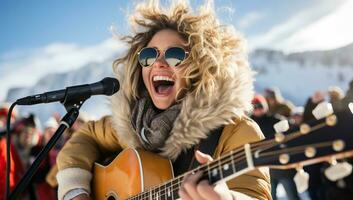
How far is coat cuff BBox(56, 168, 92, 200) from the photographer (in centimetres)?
257

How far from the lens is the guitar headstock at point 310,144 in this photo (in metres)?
1.22

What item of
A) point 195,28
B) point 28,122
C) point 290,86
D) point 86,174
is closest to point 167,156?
point 86,174

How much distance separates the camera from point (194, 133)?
7.39 feet

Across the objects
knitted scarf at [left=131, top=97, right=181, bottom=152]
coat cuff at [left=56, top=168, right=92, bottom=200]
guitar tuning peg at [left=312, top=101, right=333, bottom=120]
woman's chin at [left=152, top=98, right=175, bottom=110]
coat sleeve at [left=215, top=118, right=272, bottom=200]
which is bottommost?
guitar tuning peg at [left=312, top=101, right=333, bottom=120]

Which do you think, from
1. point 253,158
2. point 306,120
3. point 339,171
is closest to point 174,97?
point 253,158

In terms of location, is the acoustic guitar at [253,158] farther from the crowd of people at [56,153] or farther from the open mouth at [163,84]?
the crowd of people at [56,153]

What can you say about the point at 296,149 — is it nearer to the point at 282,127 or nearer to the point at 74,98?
the point at 282,127

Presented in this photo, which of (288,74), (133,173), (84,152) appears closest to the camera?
(133,173)

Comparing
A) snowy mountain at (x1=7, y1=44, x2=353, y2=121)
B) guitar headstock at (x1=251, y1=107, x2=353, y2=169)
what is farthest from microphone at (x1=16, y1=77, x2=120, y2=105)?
snowy mountain at (x1=7, y1=44, x2=353, y2=121)

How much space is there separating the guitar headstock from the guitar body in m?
0.81

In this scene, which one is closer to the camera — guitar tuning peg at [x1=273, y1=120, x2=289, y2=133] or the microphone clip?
guitar tuning peg at [x1=273, y1=120, x2=289, y2=133]

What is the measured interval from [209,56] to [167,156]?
1.92 ft

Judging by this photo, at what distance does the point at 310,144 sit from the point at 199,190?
1.50ft

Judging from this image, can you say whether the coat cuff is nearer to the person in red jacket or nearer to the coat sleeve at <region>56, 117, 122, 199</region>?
the coat sleeve at <region>56, 117, 122, 199</region>
